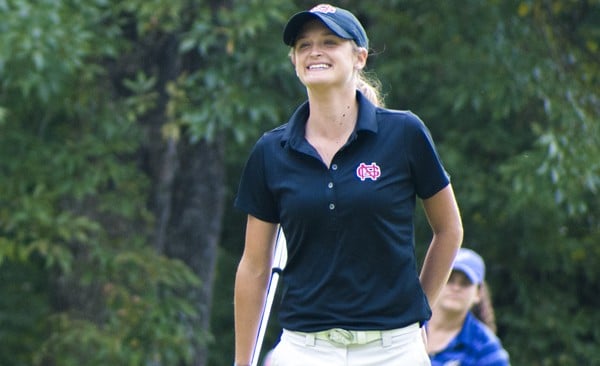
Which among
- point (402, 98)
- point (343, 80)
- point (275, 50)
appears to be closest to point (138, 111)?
point (275, 50)

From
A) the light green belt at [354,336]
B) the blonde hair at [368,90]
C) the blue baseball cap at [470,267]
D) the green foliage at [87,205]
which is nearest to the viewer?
the light green belt at [354,336]

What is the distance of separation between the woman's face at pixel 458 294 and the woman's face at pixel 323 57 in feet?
5.81

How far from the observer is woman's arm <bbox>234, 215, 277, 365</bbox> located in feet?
12.9

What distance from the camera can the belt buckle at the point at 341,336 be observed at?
11.9 feet

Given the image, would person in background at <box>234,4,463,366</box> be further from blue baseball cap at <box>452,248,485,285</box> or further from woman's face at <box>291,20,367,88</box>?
blue baseball cap at <box>452,248,485,285</box>

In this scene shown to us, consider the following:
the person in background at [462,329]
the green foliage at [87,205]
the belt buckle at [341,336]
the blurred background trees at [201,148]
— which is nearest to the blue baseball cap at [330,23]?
the belt buckle at [341,336]

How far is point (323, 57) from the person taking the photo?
371 cm

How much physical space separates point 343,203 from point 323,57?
423 millimetres

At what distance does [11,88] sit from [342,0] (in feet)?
9.60

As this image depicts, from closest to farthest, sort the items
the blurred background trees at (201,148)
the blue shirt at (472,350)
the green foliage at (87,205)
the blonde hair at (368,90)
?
the blonde hair at (368,90), the blue shirt at (472,350), the green foliage at (87,205), the blurred background trees at (201,148)

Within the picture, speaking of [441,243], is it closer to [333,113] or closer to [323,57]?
[333,113]

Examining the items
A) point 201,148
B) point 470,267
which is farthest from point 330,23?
point 201,148

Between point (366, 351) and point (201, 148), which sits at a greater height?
point (366, 351)

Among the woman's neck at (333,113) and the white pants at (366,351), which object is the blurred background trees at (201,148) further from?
the white pants at (366,351)
